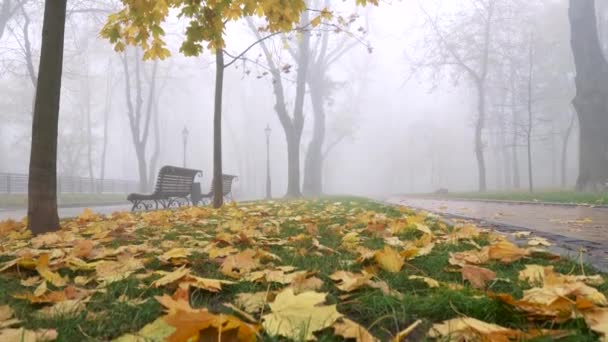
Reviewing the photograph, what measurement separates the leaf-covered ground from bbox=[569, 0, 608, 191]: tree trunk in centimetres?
1225

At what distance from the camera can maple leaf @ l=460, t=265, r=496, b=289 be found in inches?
71.9

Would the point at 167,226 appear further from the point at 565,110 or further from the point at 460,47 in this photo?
the point at 565,110

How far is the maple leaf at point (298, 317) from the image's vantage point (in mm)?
1236

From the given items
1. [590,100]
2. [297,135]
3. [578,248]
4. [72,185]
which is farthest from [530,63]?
[72,185]

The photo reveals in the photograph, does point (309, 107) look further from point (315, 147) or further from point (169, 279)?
point (169, 279)

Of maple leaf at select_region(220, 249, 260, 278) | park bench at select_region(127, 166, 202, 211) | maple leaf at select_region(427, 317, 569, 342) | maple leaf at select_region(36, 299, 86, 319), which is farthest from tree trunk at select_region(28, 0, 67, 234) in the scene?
park bench at select_region(127, 166, 202, 211)

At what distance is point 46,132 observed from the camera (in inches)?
171

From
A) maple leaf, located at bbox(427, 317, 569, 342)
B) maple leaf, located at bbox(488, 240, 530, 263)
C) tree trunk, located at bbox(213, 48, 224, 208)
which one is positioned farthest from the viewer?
tree trunk, located at bbox(213, 48, 224, 208)

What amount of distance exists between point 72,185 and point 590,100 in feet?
88.6

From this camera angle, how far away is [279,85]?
1861 centimetres

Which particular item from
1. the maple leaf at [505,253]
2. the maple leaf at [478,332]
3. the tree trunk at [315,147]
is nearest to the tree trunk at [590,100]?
the maple leaf at [505,253]


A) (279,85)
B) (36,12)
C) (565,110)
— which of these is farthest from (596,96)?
(565,110)

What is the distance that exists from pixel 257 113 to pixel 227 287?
49122 mm

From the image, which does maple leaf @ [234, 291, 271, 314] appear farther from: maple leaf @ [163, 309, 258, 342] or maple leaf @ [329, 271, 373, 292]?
maple leaf @ [163, 309, 258, 342]
